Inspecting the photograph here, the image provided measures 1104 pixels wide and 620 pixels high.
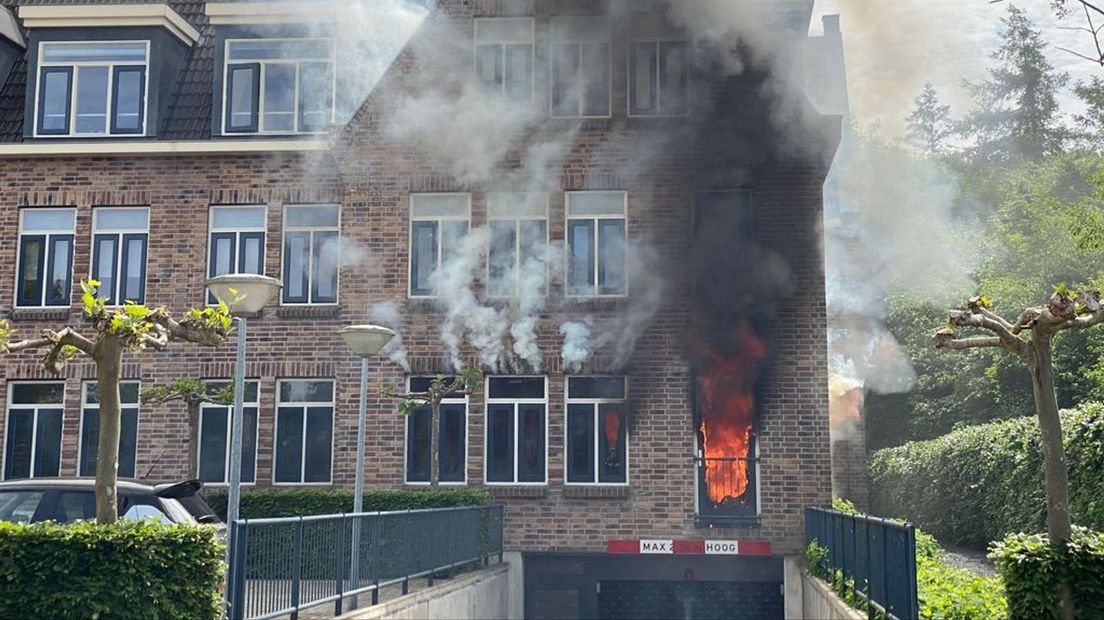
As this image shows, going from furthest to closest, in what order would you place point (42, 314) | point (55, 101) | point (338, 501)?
point (55, 101)
point (42, 314)
point (338, 501)

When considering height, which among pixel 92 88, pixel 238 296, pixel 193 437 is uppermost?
pixel 92 88

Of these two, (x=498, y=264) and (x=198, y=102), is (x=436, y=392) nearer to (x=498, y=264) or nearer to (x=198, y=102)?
(x=498, y=264)

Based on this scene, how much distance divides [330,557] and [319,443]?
9.33 metres

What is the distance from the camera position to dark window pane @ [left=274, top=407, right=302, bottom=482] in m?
20.0

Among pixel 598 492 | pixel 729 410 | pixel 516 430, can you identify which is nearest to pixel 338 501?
pixel 516 430

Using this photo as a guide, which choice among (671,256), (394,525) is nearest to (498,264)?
(671,256)

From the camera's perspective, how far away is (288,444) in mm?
20094

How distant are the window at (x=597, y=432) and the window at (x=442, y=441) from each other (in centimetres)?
179

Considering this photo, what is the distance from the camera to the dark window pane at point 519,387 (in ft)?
65.5

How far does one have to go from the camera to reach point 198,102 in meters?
21.3

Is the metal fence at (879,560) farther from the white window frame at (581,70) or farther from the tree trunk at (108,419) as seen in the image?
the white window frame at (581,70)

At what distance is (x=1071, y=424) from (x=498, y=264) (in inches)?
368

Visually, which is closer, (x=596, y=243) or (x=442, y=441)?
(x=442, y=441)

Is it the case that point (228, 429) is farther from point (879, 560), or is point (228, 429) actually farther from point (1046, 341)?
point (1046, 341)
